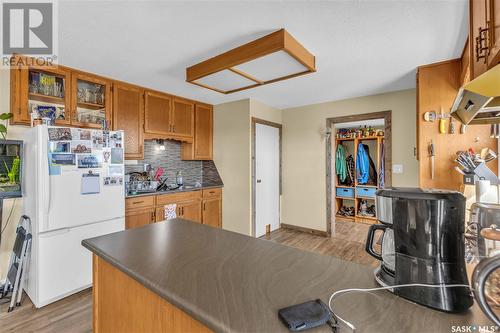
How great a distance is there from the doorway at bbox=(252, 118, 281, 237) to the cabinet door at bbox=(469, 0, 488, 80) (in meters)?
2.81

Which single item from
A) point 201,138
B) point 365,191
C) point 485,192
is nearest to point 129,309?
point 485,192

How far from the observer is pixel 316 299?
2.41 ft

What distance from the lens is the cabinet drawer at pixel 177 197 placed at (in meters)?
3.21

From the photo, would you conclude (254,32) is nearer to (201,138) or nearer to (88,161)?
(88,161)

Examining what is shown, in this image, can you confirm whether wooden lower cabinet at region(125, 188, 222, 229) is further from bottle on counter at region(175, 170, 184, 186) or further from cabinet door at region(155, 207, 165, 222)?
bottle on counter at region(175, 170, 184, 186)

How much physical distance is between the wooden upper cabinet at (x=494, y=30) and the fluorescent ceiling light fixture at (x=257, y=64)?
3.76ft

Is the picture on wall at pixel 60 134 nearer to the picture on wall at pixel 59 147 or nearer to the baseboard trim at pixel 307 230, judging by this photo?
the picture on wall at pixel 59 147

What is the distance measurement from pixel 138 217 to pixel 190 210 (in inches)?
31.8

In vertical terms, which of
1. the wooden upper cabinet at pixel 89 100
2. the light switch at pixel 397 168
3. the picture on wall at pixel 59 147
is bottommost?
the light switch at pixel 397 168

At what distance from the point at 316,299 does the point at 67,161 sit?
7.80ft

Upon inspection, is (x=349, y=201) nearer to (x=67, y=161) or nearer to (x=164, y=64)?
(x=164, y=64)

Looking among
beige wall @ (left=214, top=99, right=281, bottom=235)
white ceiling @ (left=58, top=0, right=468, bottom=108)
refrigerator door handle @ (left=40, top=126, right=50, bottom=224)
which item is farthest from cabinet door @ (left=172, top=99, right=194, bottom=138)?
refrigerator door handle @ (left=40, top=126, right=50, bottom=224)

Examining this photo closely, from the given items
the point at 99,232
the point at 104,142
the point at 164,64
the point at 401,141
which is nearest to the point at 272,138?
the point at 401,141

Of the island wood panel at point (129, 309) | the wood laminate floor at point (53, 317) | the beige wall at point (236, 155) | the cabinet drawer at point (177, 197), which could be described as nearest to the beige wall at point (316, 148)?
the beige wall at point (236, 155)
